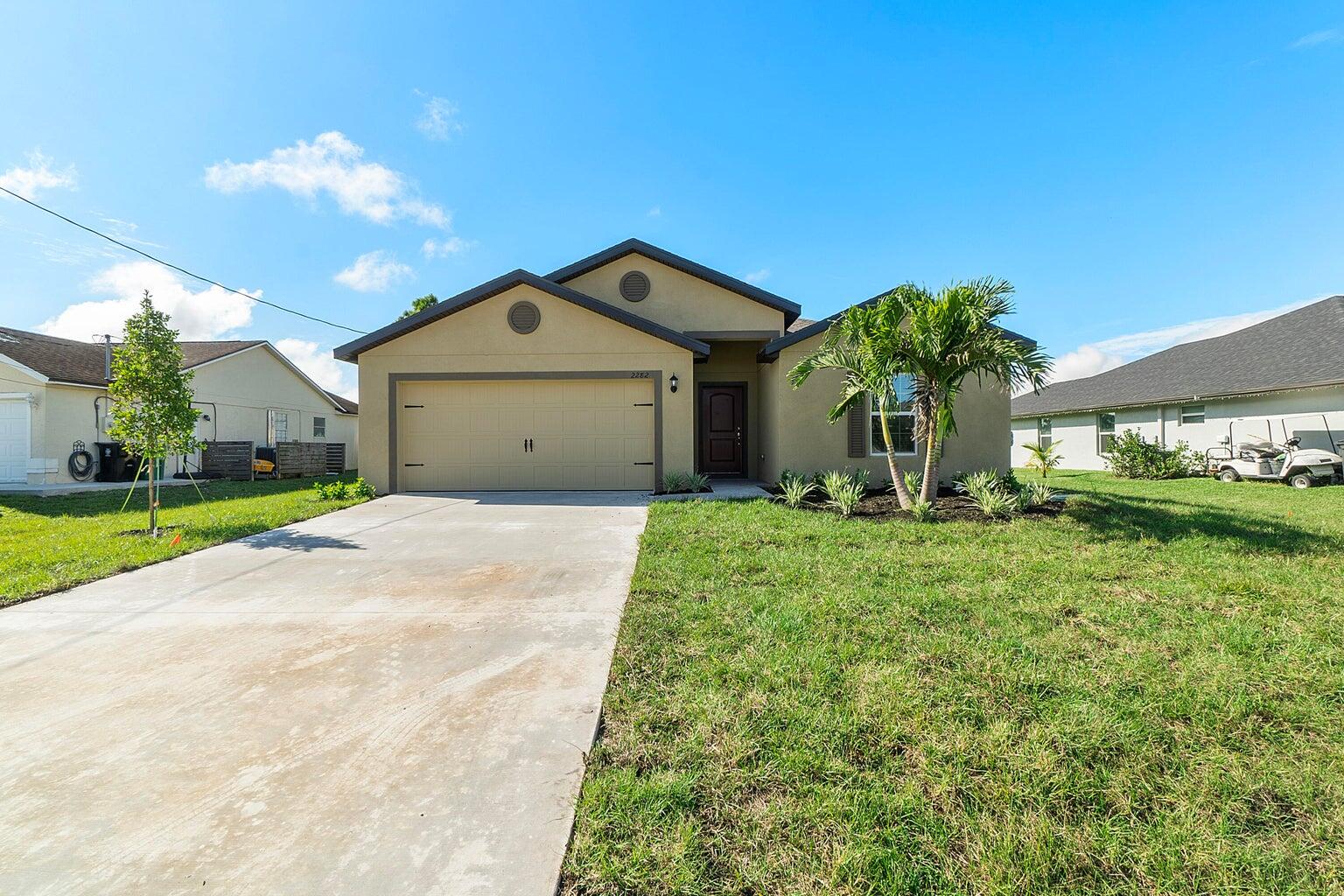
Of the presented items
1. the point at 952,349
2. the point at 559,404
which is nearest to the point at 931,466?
the point at 952,349

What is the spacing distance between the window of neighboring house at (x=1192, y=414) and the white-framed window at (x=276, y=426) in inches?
1209

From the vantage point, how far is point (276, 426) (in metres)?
20.1

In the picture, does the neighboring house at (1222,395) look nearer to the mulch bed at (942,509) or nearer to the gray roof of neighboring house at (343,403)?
the mulch bed at (942,509)

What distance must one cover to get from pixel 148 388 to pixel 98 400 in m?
11.6

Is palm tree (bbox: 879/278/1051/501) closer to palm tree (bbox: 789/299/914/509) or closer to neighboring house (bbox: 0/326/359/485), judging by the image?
palm tree (bbox: 789/299/914/509)

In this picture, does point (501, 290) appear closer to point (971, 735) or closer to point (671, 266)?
point (671, 266)

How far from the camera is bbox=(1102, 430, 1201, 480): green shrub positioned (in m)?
15.2

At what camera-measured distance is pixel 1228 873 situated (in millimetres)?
1675

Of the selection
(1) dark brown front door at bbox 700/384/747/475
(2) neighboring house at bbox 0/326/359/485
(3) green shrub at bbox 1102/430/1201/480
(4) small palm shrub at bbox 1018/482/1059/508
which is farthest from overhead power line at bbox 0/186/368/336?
(3) green shrub at bbox 1102/430/1201/480

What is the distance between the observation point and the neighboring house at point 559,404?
10227 mm

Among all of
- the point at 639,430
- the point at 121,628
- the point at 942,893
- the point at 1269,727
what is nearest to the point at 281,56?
the point at 639,430

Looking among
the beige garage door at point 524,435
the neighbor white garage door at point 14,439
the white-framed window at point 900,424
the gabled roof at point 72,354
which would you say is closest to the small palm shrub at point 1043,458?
the white-framed window at point 900,424

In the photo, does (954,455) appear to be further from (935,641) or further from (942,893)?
(942,893)

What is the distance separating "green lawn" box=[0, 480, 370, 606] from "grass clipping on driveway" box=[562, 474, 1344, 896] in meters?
5.49
